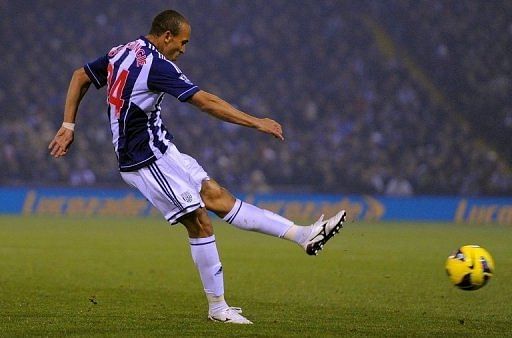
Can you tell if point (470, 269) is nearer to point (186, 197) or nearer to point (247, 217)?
point (247, 217)

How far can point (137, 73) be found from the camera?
6504mm

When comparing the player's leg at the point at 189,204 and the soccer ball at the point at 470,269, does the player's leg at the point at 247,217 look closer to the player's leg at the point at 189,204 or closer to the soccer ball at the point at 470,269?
the player's leg at the point at 189,204

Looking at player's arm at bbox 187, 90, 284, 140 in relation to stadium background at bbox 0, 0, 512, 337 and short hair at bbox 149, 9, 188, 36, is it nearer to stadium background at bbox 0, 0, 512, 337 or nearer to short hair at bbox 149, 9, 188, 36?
short hair at bbox 149, 9, 188, 36

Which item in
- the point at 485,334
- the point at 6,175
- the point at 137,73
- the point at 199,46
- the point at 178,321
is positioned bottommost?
the point at 178,321

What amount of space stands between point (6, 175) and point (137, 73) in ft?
64.7

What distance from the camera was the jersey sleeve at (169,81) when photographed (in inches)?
249

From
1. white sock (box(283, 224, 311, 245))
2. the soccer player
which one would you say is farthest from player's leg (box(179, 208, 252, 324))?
white sock (box(283, 224, 311, 245))

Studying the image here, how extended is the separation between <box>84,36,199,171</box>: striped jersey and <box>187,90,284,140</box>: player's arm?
155mm

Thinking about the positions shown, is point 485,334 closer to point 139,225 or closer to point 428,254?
point 428,254

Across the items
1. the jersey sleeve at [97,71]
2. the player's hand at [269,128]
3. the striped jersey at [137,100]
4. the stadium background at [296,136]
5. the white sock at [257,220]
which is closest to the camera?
the player's hand at [269,128]

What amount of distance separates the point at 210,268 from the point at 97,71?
64.3 inches

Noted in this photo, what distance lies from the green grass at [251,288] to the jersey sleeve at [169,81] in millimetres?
1528

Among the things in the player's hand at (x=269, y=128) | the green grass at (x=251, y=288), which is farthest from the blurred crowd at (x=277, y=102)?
the player's hand at (x=269, y=128)

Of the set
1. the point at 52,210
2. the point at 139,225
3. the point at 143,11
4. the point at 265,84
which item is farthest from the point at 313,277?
the point at 143,11
